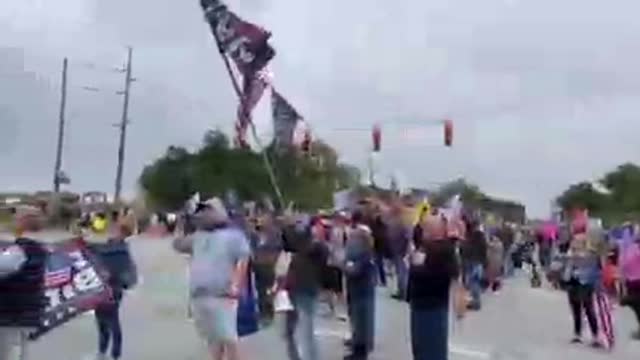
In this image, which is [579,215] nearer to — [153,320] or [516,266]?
[153,320]

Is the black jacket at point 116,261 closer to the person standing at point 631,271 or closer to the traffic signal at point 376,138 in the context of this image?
the person standing at point 631,271

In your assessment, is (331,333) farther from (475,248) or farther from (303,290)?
(475,248)

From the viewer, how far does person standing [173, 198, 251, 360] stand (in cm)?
1274

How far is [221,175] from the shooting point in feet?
381

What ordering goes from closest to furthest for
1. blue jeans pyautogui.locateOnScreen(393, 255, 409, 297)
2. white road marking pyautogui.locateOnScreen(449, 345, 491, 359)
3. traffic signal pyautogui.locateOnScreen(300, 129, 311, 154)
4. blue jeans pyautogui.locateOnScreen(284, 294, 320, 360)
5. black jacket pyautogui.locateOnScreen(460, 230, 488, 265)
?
blue jeans pyautogui.locateOnScreen(284, 294, 320, 360), white road marking pyautogui.locateOnScreen(449, 345, 491, 359), blue jeans pyautogui.locateOnScreen(393, 255, 409, 297), black jacket pyautogui.locateOnScreen(460, 230, 488, 265), traffic signal pyautogui.locateOnScreen(300, 129, 311, 154)

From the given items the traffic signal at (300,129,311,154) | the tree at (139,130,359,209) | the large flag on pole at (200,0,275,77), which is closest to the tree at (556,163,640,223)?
the tree at (139,130,359,209)

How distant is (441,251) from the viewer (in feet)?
41.0

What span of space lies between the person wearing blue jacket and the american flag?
12.5 feet

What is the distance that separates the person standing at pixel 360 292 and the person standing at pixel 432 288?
10.8 ft

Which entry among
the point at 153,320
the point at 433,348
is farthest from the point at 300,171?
the point at 433,348

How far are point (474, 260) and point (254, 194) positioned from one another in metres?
76.4

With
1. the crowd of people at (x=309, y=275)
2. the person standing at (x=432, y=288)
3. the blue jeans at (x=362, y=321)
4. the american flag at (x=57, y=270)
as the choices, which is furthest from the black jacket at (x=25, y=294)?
the blue jeans at (x=362, y=321)

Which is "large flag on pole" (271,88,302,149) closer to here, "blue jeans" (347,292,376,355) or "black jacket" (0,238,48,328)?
"blue jeans" (347,292,376,355)

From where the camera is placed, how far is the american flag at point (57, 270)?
419 inches
